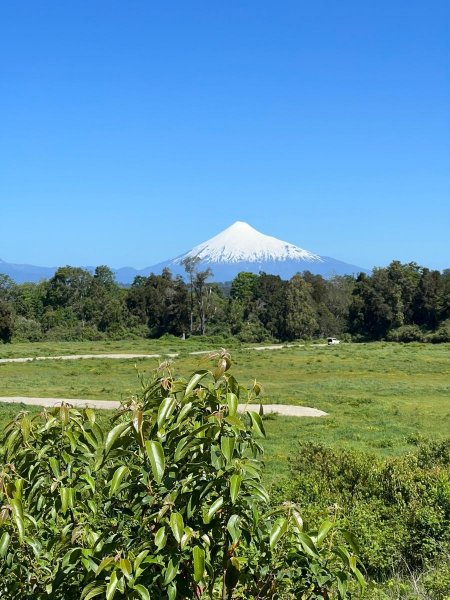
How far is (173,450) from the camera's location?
250 centimetres

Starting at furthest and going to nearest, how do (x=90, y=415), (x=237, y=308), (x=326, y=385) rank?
(x=237, y=308)
(x=326, y=385)
(x=90, y=415)

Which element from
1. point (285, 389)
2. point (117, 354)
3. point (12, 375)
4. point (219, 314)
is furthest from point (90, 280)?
point (285, 389)

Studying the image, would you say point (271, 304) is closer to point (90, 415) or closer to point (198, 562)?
point (90, 415)

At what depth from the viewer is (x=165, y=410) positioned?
2.34 meters

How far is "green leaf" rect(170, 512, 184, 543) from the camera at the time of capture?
212cm

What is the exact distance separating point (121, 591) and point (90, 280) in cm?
8165

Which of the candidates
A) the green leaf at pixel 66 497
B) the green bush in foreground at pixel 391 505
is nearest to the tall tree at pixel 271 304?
the green bush in foreground at pixel 391 505

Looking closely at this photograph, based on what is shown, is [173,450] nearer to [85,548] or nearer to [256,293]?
[85,548]

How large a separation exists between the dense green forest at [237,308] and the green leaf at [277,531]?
5620 centimetres

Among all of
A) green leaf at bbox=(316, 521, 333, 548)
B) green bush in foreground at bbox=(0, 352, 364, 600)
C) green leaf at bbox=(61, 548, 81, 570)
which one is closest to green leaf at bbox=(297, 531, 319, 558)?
green bush in foreground at bbox=(0, 352, 364, 600)

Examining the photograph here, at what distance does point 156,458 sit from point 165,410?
9.9 inches

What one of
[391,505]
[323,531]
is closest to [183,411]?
[323,531]

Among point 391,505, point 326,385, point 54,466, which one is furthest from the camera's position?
point 326,385

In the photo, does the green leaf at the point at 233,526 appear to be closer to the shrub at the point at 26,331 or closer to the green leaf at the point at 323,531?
the green leaf at the point at 323,531
